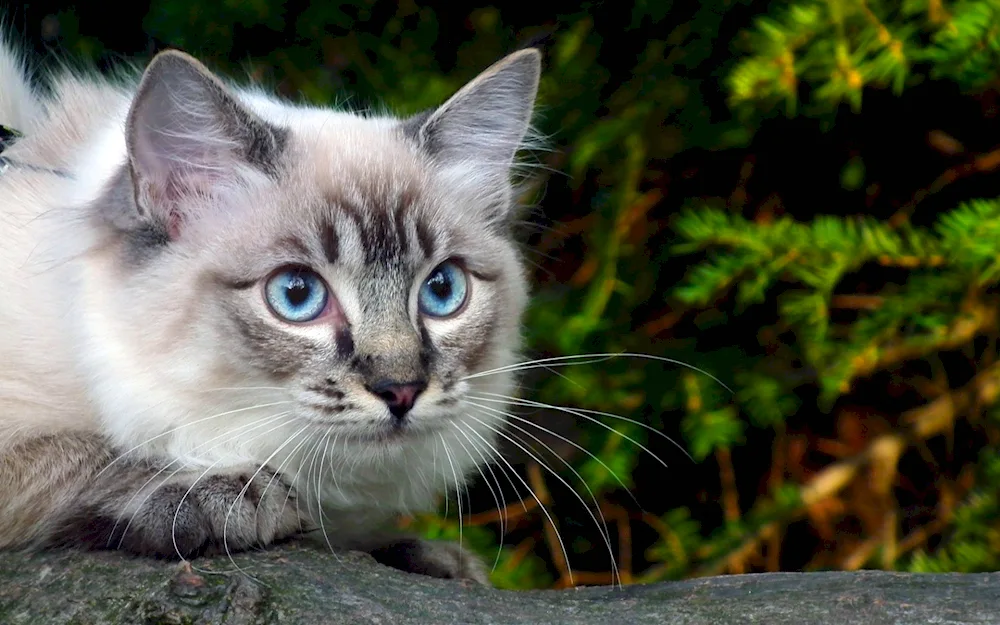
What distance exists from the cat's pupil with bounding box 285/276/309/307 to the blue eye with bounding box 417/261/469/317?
0.19m

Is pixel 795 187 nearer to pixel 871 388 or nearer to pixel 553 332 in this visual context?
pixel 871 388

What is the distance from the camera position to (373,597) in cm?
148

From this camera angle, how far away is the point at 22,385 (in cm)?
172

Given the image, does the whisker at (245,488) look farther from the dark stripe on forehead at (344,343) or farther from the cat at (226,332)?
the dark stripe on forehead at (344,343)

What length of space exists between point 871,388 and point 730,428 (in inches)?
28.1

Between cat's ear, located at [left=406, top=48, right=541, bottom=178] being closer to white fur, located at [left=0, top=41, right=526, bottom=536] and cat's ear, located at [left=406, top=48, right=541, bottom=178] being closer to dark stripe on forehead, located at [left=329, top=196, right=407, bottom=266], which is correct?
white fur, located at [left=0, top=41, right=526, bottom=536]

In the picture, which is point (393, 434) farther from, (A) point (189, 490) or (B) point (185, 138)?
(B) point (185, 138)

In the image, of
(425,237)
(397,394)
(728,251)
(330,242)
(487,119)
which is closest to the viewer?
(397,394)

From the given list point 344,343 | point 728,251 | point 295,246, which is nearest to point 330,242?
point 295,246

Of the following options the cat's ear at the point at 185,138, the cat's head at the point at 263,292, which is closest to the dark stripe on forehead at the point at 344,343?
the cat's head at the point at 263,292

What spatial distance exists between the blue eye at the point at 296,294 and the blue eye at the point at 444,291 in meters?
0.17

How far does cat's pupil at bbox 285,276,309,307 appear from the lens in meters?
1.65

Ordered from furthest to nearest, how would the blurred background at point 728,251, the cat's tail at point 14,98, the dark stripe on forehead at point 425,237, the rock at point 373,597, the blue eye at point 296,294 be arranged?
the blurred background at point 728,251, the cat's tail at point 14,98, the dark stripe on forehead at point 425,237, the blue eye at point 296,294, the rock at point 373,597

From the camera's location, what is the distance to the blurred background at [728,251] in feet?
8.00
